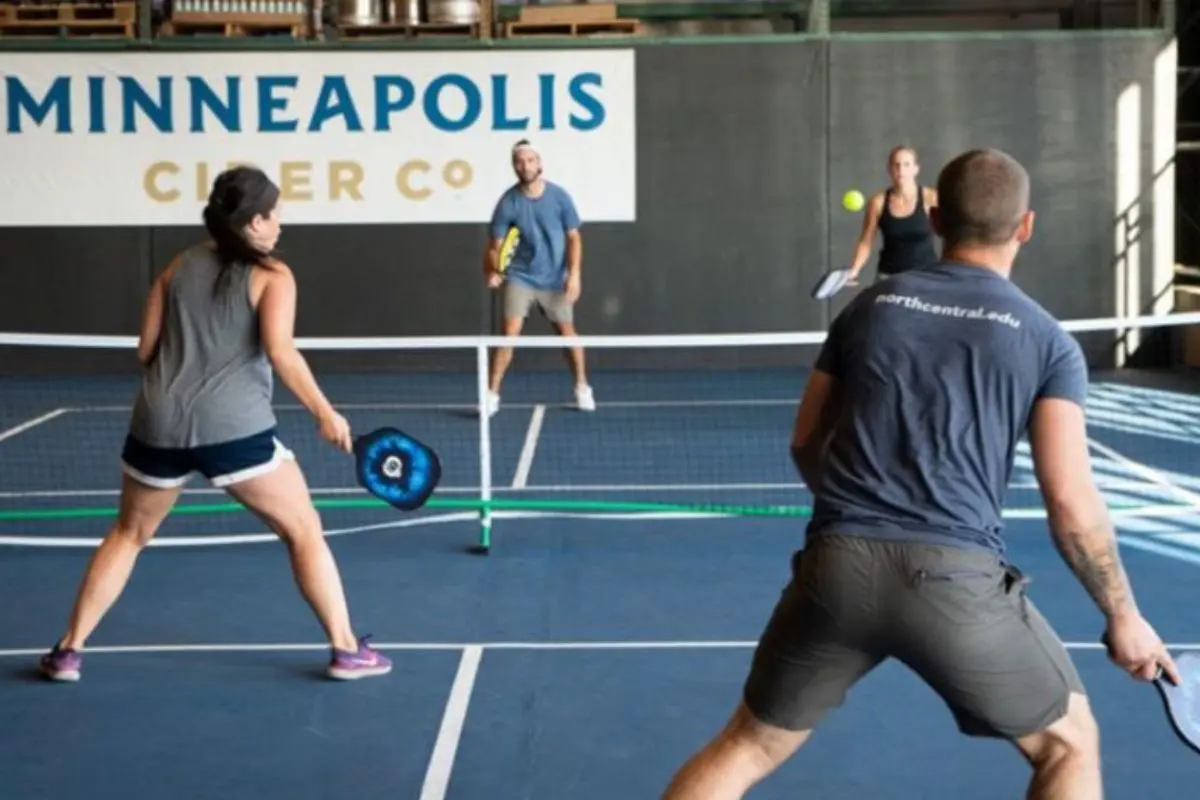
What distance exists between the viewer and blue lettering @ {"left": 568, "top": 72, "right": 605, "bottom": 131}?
18.4 metres

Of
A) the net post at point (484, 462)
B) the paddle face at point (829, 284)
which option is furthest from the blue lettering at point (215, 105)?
the net post at point (484, 462)

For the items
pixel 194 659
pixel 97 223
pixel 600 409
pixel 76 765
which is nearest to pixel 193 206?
pixel 97 223

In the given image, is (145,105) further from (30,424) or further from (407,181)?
(30,424)

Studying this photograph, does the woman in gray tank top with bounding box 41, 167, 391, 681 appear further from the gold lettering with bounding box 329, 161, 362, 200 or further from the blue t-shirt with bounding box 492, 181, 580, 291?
the gold lettering with bounding box 329, 161, 362, 200

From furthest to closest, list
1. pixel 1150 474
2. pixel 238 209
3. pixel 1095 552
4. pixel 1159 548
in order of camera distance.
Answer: pixel 1150 474, pixel 1159 548, pixel 238 209, pixel 1095 552

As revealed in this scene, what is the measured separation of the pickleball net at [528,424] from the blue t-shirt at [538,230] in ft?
1.96

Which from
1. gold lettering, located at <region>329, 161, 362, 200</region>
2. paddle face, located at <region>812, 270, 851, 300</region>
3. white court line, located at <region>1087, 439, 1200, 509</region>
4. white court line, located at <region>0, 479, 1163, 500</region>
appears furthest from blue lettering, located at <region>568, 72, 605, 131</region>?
white court line, located at <region>0, 479, 1163, 500</region>

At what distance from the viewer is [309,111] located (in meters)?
18.4

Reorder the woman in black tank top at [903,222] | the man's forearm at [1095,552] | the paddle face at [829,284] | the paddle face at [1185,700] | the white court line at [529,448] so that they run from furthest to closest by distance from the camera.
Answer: the woman in black tank top at [903,222]
the paddle face at [829,284]
the white court line at [529,448]
the paddle face at [1185,700]
the man's forearm at [1095,552]

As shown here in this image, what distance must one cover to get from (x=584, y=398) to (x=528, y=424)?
83cm

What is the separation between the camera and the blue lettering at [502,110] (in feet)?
60.3

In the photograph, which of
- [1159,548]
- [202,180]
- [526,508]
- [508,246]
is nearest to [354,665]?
[526,508]

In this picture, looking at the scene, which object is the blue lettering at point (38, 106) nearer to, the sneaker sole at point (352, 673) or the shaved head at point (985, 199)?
the sneaker sole at point (352, 673)

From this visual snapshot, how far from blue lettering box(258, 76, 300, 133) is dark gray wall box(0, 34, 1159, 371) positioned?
3.26 ft
